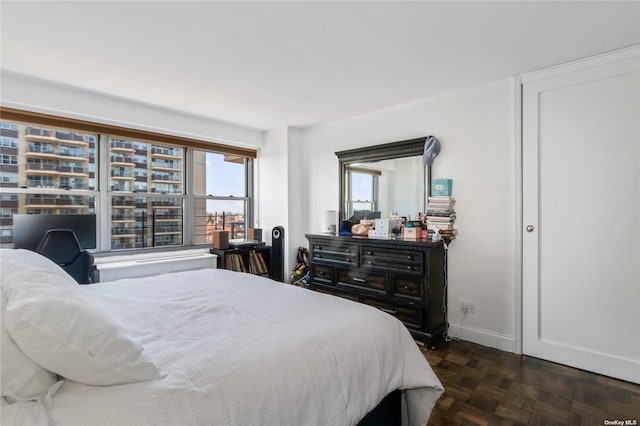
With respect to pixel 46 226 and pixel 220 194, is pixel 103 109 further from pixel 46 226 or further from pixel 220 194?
pixel 220 194

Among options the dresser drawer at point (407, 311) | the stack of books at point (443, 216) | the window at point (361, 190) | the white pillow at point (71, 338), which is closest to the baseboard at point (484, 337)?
the dresser drawer at point (407, 311)

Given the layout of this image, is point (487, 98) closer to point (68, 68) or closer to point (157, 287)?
point (157, 287)

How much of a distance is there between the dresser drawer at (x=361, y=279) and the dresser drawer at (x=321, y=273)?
0.37 feet

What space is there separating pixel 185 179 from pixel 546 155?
4052 millimetres

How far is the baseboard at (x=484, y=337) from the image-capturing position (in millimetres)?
2889

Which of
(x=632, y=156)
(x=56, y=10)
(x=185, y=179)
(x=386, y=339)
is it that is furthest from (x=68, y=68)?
(x=632, y=156)

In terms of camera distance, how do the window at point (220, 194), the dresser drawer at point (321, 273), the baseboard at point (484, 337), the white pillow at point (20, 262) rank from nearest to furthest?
the white pillow at point (20, 262), the baseboard at point (484, 337), the dresser drawer at point (321, 273), the window at point (220, 194)

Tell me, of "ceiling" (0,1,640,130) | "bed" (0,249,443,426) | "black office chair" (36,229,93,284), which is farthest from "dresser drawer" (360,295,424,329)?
"black office chair" (36,229,93,284)

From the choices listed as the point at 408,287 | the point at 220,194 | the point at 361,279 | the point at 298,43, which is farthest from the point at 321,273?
the point at 298,43

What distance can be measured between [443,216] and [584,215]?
1068 mm

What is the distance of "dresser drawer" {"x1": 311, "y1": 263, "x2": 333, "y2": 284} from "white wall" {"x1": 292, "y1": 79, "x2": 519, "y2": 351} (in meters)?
1.29

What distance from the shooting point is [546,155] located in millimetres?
2740

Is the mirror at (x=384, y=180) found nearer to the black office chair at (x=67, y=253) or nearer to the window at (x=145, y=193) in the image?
the window at (x=145, y=193)

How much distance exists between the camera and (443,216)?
3.18m
